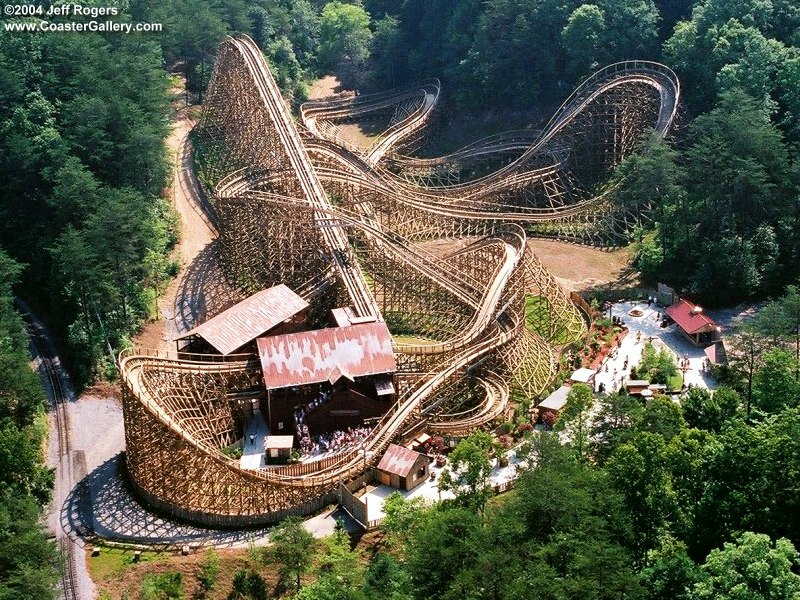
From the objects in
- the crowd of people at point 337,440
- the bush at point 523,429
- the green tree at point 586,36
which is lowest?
the bush at point 523,429

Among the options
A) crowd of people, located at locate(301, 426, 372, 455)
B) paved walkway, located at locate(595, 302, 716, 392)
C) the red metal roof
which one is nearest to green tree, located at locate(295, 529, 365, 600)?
crowd of people, located at locate(301, 426, 372, 455)

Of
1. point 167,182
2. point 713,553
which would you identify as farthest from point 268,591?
point 167,182

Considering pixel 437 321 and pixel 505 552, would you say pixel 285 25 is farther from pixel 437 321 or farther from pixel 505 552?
pixel 505 552

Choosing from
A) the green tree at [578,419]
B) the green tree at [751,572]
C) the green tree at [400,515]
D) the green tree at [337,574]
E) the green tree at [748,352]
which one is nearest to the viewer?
the green tree at [751,572]

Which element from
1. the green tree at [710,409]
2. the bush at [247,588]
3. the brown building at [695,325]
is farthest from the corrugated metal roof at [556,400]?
the bush at [247,588]

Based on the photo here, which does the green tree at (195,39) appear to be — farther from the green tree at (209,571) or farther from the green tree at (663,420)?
the green tree at (663,420)
